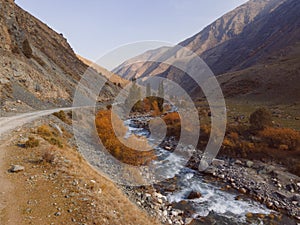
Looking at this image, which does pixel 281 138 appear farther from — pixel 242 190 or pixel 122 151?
pixel 122 151

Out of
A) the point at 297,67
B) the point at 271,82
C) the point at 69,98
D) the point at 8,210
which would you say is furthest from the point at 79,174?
the point at 297,67

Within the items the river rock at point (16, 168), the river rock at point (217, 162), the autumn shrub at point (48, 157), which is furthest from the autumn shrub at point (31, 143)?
the river rock at point (217, 162)

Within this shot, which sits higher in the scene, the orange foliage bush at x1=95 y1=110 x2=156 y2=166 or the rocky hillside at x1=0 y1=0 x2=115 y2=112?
the rocky hillside at x1=0 y1=0 x2=115 y2=112

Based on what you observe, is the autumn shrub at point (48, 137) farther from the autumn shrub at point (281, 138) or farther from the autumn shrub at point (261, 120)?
the autumn shrub at point (261, 120)

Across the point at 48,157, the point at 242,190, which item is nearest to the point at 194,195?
the point at 242,190

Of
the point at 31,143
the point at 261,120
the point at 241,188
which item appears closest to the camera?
the point at 31,143

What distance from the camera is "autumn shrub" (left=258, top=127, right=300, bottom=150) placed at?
2365cm

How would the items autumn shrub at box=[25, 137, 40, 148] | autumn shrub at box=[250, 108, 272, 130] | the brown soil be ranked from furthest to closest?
autumn shrub at box=[250, 108, 272, 130] → autumn shrub at box=[25, 137, 40, 148] → the brown soil

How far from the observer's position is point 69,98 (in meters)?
43.7

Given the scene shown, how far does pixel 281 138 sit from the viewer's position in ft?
81.3

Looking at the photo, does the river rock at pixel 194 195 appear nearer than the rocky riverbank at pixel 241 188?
No

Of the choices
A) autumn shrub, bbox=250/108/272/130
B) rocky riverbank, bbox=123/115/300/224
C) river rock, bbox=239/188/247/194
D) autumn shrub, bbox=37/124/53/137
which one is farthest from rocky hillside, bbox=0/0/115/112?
autumn shrub, bbox=250/108/272/130

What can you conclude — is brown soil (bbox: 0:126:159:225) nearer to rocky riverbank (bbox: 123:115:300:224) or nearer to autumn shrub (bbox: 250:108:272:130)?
rocky riverbank (bbox: 123:115:300:224)

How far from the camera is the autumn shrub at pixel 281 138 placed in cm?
2365
